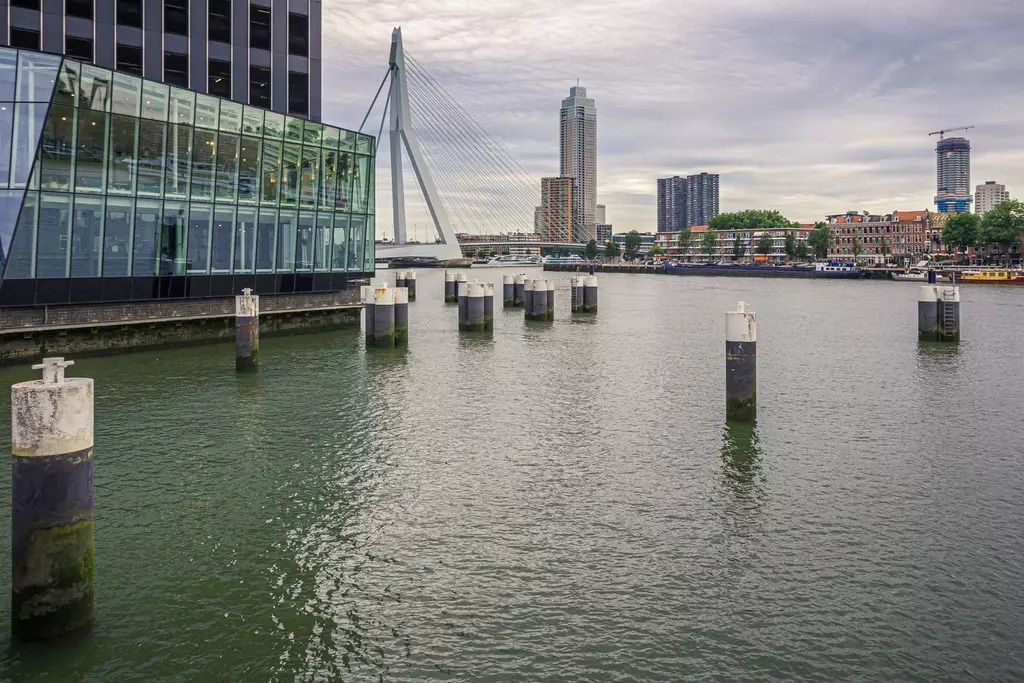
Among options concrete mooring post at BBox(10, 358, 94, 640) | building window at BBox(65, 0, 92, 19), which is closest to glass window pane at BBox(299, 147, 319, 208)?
building window at BBox(65, 0, 92, 19)

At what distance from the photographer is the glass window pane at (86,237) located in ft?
101

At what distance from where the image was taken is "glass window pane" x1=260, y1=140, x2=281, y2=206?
39438mm

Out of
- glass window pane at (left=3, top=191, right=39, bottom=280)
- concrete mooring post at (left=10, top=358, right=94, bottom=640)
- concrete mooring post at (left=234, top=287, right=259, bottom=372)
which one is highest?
glass window pane at (left=3, top=191, right=39, bottom=280)

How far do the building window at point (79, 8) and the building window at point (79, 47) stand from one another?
1251 mm

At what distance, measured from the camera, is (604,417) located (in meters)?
22.6

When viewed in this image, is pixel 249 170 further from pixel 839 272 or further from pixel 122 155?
pixel 839 272

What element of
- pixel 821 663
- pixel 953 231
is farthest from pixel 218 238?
pixel 953 231

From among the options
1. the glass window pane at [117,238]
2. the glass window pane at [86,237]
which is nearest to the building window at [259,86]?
the glass window pane at [117,238]

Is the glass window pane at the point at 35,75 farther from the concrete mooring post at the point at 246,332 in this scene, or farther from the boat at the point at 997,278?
the boat at the point at 997,278

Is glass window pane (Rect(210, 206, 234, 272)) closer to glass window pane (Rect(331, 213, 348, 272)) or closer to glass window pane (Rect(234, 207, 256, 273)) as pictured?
glass window pane (Rect(234, 207, 256, 273))

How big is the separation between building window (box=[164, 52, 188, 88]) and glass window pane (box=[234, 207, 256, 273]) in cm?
1436

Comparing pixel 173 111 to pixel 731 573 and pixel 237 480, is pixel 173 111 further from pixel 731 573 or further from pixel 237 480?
pixel 731 573

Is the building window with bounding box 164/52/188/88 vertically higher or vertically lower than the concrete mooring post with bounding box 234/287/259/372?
higher

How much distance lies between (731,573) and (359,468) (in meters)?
8.38
